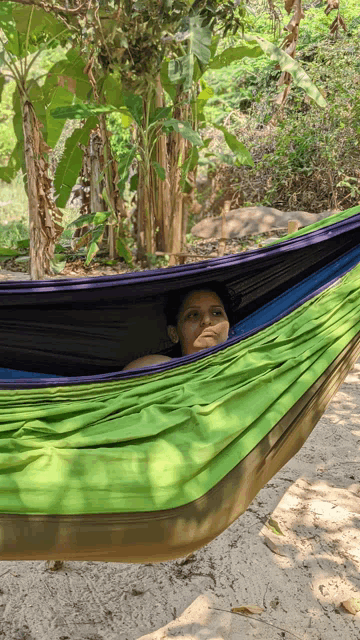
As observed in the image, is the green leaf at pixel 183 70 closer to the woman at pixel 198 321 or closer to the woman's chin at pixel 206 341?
the woman at pixel 198 321

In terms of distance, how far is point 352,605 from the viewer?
5.37 ft

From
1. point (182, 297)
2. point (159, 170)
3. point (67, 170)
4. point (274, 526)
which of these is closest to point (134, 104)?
point (159, 170)

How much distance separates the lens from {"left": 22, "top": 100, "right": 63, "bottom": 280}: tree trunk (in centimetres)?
419

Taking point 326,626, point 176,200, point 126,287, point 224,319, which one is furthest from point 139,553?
point 176,200

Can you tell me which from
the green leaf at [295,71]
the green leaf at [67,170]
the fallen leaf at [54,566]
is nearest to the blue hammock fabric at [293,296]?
the fallen leaf at [54,566]

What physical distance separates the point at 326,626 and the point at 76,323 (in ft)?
3.85

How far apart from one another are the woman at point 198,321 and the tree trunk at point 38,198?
2377 mm

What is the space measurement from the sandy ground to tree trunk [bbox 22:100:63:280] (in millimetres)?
2799

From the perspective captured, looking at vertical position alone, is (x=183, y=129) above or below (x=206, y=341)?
above

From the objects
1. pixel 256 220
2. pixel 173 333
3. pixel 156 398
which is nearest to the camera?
pixel 156 398

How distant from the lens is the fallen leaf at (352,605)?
1.62 meters

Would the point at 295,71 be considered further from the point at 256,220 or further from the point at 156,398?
the point at 156,398

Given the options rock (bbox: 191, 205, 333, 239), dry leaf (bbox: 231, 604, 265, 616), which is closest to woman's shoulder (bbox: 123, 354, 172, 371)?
dry leaf (bbox: 231, 604, 265, 616)

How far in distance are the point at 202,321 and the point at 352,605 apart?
3.19 ft
